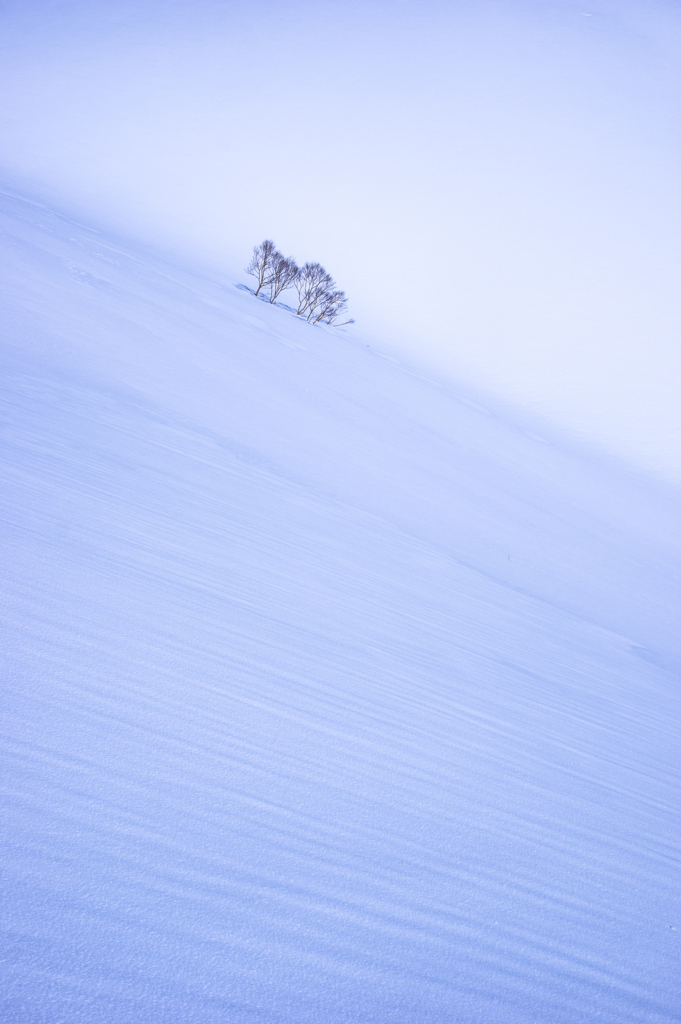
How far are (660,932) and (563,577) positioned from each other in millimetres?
5037

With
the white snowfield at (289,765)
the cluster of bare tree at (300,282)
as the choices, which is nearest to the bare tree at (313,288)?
the cluster of bare tree at (300,282)

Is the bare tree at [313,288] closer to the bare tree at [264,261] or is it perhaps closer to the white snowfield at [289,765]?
the bare tree at [264,261]

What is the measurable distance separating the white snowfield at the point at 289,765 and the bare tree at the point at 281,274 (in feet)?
112

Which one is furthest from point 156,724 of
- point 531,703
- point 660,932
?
point 531,703

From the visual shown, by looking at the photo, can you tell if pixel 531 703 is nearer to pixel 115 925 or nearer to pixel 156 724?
pixel 156 724

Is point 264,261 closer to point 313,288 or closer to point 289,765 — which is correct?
point 313,288

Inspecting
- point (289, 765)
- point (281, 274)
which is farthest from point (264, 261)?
point (289, 765)

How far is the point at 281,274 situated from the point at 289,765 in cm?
3816

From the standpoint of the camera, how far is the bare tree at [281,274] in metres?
36.1

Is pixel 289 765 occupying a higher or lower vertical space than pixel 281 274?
lower

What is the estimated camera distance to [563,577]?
6379mm

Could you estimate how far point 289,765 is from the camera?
1632 millimetres

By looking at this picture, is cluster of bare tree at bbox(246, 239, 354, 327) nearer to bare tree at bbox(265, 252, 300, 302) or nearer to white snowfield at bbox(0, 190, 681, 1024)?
bare tree at bbox(265, 252, 300, 302)

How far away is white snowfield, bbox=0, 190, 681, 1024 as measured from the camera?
42.9 inches
